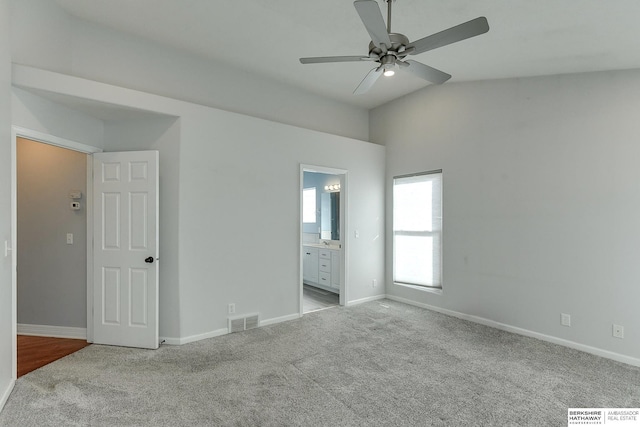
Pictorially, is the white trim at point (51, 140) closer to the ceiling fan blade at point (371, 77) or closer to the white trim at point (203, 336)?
the white trim at point (203, 336)

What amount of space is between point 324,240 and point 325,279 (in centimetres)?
93

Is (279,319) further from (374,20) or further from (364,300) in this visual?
(374,20)

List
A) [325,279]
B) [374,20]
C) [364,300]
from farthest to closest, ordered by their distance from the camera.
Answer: [325,279], [364,300], [374,20]

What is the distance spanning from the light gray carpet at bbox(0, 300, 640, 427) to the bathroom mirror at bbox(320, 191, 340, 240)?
2667mm

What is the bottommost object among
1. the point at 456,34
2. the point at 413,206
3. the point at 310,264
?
the point at 310,264

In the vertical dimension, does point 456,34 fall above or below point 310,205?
above

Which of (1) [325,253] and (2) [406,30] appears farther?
(1) [325,253]

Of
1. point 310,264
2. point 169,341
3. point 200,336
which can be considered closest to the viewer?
point 169,341

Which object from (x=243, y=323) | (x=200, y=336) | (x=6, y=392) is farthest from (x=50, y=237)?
(x=243, y=323)

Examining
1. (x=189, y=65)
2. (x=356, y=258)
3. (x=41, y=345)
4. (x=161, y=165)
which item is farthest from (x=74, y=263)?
(x=356, y=258)

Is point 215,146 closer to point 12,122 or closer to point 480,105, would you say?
point 12,122

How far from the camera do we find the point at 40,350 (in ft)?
10.3

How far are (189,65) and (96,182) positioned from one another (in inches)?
67.3

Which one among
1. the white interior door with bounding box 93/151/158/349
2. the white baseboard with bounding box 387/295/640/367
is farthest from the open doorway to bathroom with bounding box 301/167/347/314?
the white interior door with bounding box 93/151/158/349
